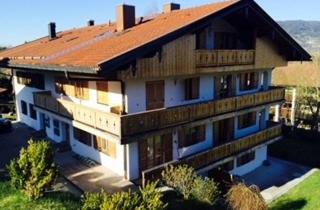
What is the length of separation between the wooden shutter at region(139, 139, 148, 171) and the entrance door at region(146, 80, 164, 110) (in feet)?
6.54

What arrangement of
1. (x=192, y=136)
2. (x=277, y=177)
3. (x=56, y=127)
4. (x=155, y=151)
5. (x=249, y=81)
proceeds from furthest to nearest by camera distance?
(x=249, y=81), (x=277, y=177), (x=56, y=127), (x=192, y=136), (x=155, y=151)

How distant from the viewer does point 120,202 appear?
37.3 ft

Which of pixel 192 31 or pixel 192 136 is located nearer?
pixel 192 31

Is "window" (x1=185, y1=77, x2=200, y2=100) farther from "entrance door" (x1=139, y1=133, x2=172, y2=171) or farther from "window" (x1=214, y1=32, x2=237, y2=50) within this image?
"window" (x1=214, y1=32, x2=237, y2=50)

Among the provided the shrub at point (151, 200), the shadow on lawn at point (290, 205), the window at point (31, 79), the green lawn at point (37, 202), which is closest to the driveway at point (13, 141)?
the window at point (31, 79)

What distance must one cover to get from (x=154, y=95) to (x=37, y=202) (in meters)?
8.11

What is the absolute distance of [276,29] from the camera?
22.5 metres

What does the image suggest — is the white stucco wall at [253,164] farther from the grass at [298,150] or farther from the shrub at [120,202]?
the shrub at [120,202]

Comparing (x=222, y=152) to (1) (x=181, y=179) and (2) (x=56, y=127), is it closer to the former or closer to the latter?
(1) (x=181, y=179)

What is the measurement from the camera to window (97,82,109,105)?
18997mm

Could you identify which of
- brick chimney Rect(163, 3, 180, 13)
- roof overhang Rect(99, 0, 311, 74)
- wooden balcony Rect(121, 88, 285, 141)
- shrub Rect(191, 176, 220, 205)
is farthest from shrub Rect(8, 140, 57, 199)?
brick chimney Rect(163, 3, 180, 13)

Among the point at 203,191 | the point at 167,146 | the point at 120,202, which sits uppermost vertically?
the point at 120,202

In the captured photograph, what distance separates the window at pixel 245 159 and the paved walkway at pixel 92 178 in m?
10.7

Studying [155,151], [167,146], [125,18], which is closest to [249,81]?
[167,146]
